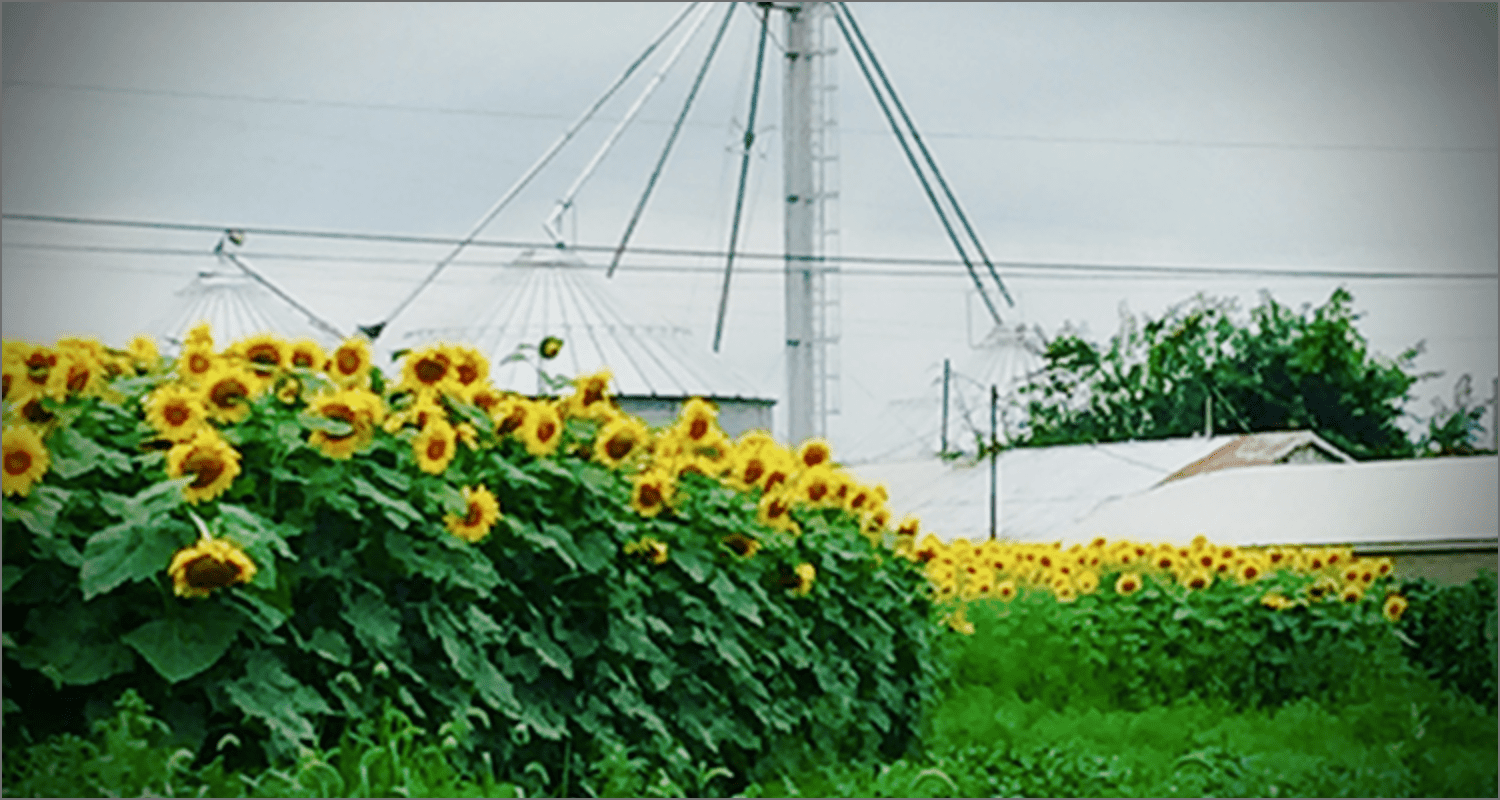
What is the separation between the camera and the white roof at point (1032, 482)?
15391 mm

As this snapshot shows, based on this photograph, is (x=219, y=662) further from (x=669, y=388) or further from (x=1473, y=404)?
(x=669, y=388)

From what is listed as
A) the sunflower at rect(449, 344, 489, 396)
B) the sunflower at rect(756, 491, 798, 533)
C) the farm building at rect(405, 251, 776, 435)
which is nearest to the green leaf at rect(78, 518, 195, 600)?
the sunflower at rect(449, 344, 489, 396)

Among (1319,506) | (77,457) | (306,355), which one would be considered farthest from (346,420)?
(1319,506)

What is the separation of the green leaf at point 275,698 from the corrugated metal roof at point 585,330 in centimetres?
1738

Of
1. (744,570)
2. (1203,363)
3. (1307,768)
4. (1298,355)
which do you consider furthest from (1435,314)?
(1203,363)

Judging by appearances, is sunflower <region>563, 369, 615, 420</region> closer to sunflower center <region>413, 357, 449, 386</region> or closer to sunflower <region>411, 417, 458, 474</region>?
sunflower center <region>413, 357, 449, 386</region>

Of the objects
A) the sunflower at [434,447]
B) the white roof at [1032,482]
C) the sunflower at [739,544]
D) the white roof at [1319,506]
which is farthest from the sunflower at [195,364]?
the white roof at [1032,482]

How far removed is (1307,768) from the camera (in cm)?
671

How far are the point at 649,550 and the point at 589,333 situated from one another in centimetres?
1779

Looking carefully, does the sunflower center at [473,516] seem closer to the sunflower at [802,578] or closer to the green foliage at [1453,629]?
the sunflower at [802,578]

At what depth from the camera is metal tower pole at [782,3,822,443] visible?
10.7 m

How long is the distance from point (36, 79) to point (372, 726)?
6.11 feet

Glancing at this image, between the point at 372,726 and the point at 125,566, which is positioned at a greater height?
the point at 125,566

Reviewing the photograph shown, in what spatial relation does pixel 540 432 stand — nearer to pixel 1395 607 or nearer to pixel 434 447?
pixel 434 447
